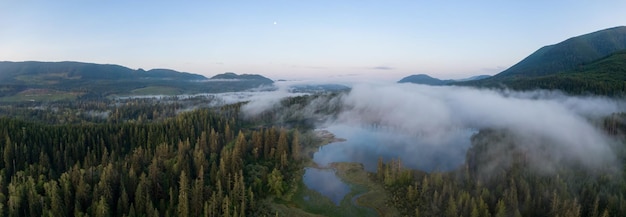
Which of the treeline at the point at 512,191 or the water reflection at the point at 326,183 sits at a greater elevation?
the treeline at the point at 512,191

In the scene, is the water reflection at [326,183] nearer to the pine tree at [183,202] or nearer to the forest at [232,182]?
the forest at [232,182]

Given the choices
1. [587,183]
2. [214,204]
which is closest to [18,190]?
[214,204]

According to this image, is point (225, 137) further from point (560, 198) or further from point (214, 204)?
point (560, 198)

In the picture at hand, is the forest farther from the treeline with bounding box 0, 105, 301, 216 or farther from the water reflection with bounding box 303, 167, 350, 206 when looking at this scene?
the water reflection with bounding box 303, 167, 350, 206

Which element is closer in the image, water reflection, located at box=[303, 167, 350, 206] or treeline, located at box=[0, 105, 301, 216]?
treeline, located at box=[0, 105, 301, 216]

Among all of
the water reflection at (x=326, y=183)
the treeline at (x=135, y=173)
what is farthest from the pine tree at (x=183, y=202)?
the water reflection at (x=326, y=183)

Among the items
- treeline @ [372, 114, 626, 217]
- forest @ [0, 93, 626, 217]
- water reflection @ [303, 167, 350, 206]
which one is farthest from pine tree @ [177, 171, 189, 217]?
treeline @ [372, 114, 626, 217]

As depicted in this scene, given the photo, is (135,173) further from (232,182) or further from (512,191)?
(512,191)
